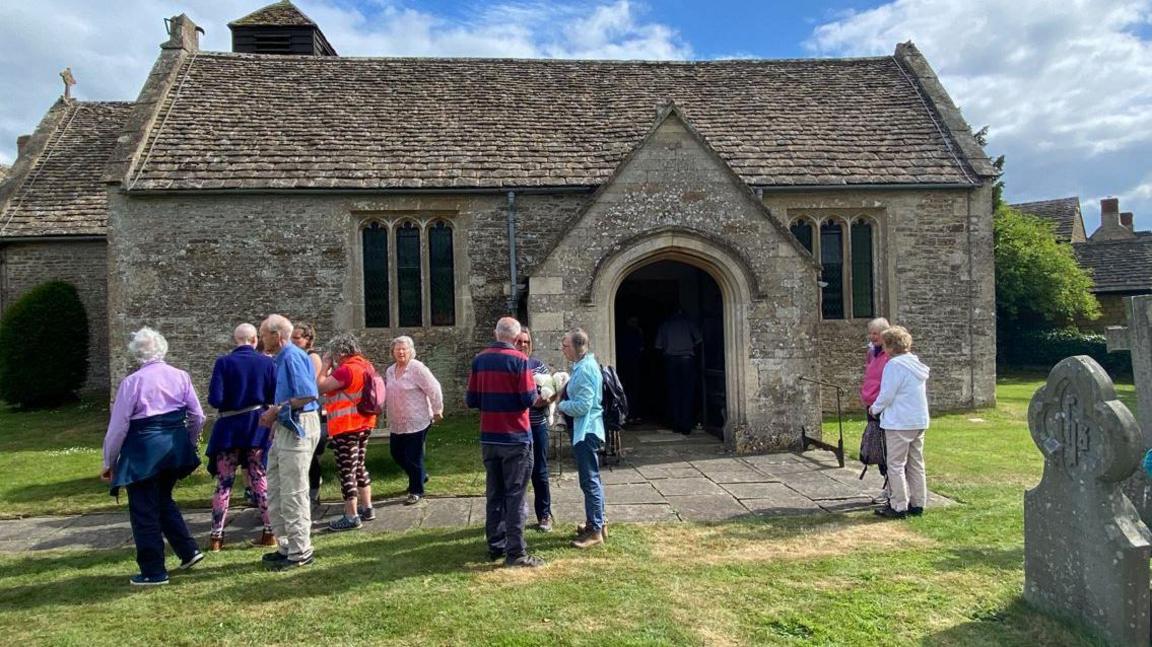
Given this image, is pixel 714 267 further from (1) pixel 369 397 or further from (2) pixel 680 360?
(1) pixel 369 397

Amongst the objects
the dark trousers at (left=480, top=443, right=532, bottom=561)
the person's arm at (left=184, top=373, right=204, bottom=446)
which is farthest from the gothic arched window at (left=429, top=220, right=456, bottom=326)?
the dark trousers at (left=480, top=443, right=532, bottom=561)

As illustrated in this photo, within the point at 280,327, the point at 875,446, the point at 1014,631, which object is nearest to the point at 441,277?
the point at 280,327

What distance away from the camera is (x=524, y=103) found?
1611 centimetres

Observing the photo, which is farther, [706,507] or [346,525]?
[706,507]

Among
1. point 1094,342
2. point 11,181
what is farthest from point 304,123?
point 1094,342

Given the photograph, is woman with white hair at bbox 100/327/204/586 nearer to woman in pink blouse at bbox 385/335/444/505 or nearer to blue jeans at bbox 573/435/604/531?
woman in pink blouse at bbox 385/335/444/505

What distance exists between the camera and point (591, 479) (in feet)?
19.2

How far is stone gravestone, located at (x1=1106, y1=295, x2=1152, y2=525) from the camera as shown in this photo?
468 cm

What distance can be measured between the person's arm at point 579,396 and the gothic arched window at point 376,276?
362 inches

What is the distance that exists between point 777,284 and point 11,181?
20.2 meters

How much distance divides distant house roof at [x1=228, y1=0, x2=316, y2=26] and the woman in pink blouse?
681 inches

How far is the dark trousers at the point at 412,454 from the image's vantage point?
290 inches

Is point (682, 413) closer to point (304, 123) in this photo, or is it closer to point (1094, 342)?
point (304, 123)

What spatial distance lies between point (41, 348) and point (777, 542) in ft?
60.0
